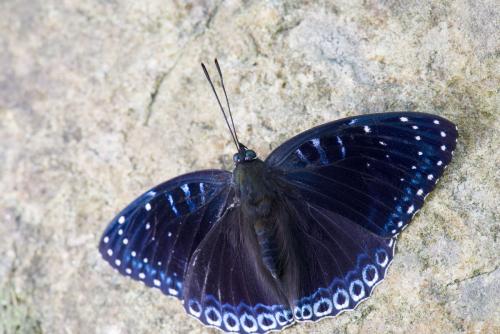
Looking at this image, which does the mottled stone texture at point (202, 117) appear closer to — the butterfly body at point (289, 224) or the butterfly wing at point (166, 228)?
the butterfly body at point (289, 224)

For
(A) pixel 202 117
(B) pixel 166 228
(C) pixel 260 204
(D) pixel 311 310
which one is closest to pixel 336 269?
(D) pixel 311 310

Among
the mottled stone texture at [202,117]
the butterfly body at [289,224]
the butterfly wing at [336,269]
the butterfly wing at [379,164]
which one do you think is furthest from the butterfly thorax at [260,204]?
the mottled stone texture at [202,117]

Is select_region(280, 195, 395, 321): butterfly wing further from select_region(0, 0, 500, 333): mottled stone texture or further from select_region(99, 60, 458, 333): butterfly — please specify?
select_region(0, 0, 500, 333): mottled stone texture

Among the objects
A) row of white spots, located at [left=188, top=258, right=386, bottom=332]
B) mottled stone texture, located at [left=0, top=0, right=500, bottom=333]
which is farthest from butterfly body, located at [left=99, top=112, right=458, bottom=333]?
mottled stone texture, located at [left=0, top=0, right=500, bottom=333]

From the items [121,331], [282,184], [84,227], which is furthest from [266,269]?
[84,227]

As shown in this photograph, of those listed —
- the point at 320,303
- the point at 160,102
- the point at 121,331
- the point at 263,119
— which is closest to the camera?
the point at 320,303

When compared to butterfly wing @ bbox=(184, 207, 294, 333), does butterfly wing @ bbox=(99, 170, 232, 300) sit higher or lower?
higher

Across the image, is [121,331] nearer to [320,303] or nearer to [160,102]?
[320,303]
